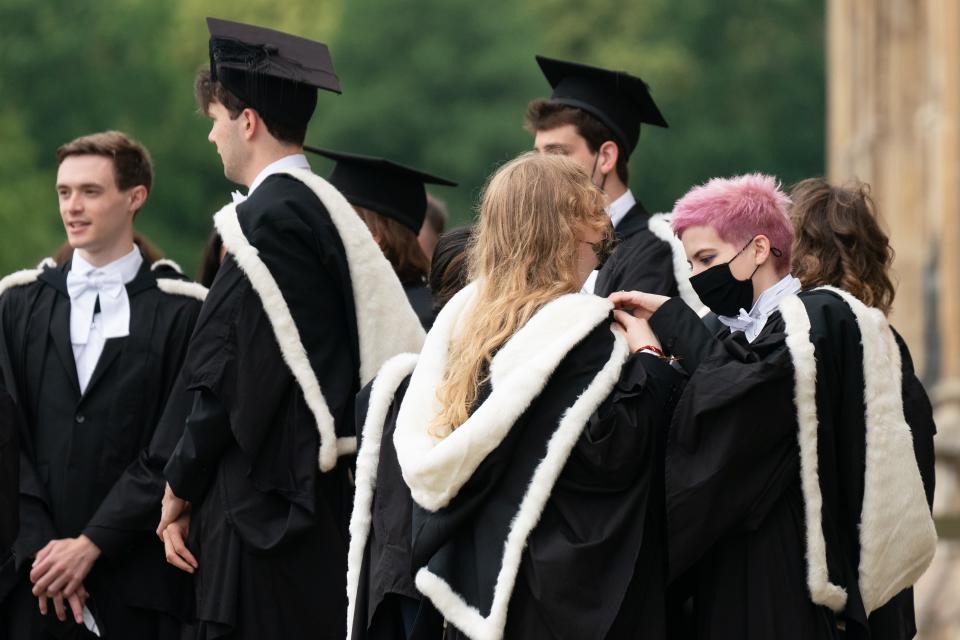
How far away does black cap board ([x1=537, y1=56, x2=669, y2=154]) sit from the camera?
7.11 metres

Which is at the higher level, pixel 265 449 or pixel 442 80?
pixel 442 80

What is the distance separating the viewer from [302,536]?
611cm

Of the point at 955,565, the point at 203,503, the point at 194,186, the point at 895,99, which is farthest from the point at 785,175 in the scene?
the point at 203,503

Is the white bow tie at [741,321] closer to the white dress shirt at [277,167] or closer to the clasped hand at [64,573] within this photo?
the white dress shirt at [277,167]

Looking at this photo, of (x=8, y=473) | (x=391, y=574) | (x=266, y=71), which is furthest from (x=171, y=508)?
(x=266, y=71)

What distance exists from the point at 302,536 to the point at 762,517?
153 centimetres

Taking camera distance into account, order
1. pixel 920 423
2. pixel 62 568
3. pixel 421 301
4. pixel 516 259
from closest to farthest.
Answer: pixel 516 259 → pixel 920 423 → pixel 62 568 → pixel 421 301

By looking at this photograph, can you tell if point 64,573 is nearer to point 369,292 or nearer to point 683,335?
point 369,292

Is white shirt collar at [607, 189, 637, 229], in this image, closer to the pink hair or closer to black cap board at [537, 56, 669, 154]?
black cap board at [537, 56, 669, 154]

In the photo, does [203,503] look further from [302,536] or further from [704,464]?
[704,464]

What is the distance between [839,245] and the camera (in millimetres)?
5934

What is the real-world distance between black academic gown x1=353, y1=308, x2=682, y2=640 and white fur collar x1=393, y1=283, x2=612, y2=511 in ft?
0.15

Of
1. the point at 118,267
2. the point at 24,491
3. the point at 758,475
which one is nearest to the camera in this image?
the point at 758,475

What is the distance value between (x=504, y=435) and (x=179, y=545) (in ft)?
5.39
